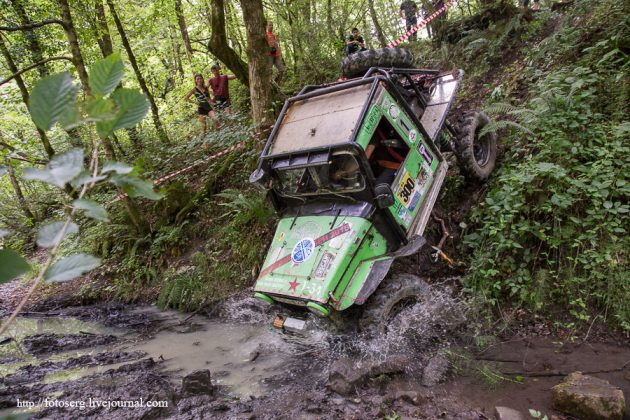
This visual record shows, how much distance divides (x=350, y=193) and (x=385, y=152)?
3.70ft

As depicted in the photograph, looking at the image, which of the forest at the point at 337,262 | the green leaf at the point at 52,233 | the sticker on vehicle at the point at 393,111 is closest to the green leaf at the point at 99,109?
the forest at the point at 337,262

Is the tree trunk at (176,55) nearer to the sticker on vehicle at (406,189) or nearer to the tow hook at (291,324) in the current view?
the sticker on vehicle at (406,189)

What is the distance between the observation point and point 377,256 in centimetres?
445

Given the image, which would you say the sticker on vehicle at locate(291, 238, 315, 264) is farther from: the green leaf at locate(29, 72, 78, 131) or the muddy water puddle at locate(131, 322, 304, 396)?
the green leaf at locate(29, 72, 78, 131)

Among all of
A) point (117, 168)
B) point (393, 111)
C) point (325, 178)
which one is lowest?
point (325, 178)

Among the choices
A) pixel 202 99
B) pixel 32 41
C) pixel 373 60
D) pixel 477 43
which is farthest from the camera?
pixel 32 41

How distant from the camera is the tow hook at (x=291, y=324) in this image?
4195mm

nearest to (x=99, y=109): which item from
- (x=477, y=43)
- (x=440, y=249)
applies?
(x=440, y=249)

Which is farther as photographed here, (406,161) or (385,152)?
(385,152)

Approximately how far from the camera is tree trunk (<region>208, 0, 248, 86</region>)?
8508 mm

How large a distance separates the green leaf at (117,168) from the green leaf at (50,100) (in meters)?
0.13

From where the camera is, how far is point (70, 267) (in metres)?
0.81

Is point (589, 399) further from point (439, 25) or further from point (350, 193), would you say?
point (439, 25)

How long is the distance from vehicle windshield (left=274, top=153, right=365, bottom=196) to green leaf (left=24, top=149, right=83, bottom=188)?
3.66 metres
